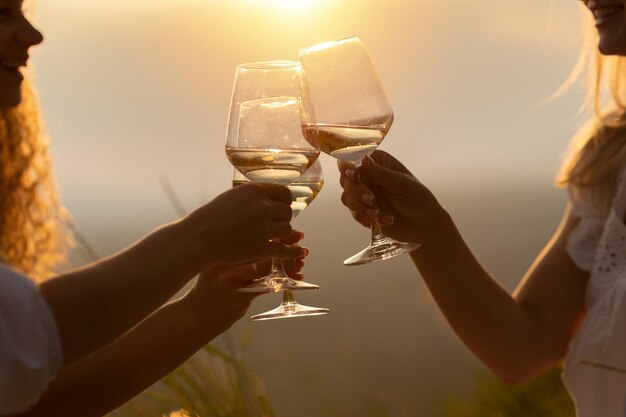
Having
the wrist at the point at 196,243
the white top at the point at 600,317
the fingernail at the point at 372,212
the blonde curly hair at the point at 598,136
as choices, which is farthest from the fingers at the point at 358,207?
the blonde curly hair at the point at 598,136

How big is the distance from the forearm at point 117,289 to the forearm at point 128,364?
0.52 m

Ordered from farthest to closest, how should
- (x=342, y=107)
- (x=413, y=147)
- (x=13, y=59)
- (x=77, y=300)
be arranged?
(x=413, y=147), (x=342, y=107), (x=13, y=59), (x=77, y=300)

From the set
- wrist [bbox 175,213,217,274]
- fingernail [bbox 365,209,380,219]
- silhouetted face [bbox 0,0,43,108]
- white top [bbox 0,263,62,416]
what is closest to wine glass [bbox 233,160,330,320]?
fingernail [bbox 365,209,380,219]

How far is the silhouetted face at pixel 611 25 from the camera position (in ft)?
7.63

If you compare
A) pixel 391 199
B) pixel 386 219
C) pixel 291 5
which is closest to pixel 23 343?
pixel 386 219

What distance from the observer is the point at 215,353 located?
2527 mm

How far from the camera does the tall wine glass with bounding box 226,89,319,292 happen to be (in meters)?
1.56

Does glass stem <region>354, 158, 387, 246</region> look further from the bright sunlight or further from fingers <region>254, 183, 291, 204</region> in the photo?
the bright sunlight

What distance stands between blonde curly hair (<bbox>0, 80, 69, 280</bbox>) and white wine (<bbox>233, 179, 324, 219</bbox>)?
80cm

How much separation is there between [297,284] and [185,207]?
0.89m

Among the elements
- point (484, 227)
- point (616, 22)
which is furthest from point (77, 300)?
point (484, 227)

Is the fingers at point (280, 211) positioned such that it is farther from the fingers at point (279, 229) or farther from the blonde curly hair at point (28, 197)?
the blonde curly hair at point (28, 197)

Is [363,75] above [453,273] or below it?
above

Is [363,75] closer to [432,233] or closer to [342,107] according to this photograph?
[342,107]
